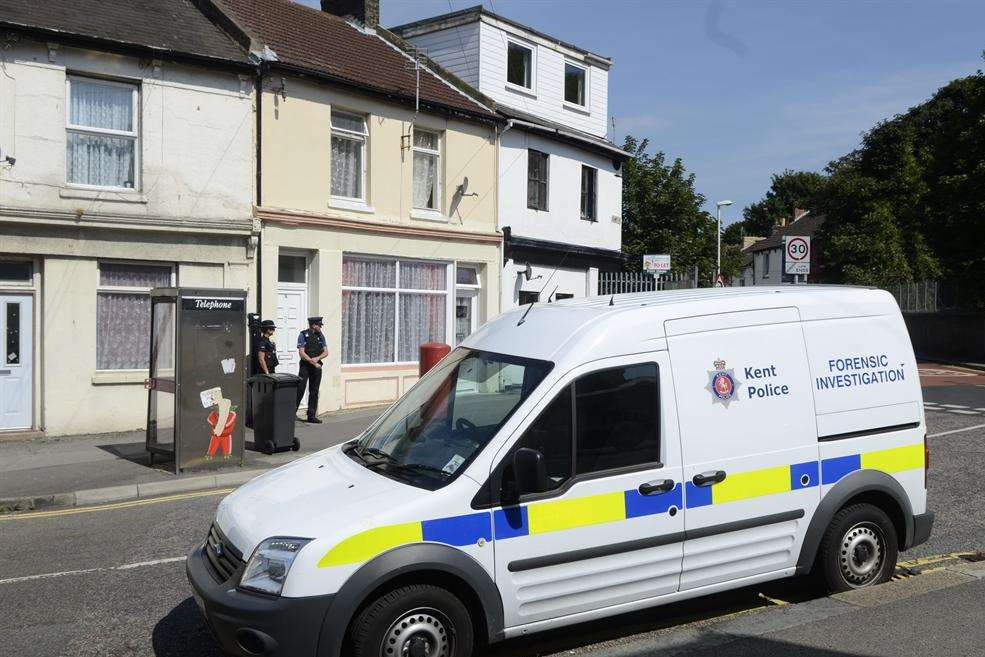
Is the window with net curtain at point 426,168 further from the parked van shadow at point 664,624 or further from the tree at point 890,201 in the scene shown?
the tree at point 890,201

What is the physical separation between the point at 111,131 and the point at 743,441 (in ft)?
42.8

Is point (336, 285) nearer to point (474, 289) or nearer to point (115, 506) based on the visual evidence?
point (474, 289)

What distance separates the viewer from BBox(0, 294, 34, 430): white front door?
14.4m

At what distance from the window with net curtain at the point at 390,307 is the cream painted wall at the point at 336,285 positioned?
0.28 m

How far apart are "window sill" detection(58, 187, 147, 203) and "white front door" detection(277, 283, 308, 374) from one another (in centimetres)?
310

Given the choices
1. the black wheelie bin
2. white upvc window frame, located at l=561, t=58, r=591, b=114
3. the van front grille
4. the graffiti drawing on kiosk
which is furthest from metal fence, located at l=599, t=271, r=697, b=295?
the van front grille

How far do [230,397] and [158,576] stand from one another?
5465mm

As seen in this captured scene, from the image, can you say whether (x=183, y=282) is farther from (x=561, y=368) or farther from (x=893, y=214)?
(x=893, y=214)

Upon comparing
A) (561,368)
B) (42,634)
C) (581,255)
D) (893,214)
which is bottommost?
(42,634)

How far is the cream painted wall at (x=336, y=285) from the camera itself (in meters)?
16.8

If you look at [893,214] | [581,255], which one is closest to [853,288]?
[581,255]

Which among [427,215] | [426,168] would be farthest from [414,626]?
[426,168]

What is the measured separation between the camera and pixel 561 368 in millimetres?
5219

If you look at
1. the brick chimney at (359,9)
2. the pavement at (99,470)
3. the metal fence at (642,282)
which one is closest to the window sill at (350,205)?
the pavement at (99,470)
